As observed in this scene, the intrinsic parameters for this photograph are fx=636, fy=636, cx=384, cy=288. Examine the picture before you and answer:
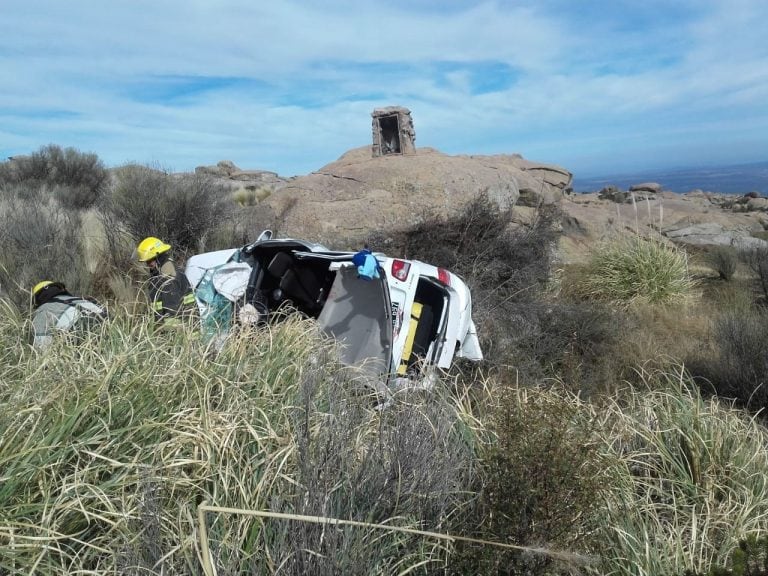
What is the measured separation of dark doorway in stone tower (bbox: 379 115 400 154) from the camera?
1497 centimetres

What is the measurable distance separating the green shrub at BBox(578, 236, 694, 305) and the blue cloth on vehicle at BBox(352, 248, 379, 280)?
5.95m

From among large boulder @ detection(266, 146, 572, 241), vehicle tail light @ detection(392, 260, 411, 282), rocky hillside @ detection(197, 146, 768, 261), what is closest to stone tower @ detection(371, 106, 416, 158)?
rocky hillside @ detection(197, 146, 768, 261)

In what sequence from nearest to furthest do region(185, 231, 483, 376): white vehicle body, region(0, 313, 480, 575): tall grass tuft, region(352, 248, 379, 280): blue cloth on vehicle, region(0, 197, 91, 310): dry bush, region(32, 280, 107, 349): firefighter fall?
region(0, 313, 480, 575): tall grass tuft
region(32, 280, 107, 349): firefighter
region(352, 248, 379, 280): blue cloth on vehicle
region(185, 231, 483, 376): white vehicle body
region(0, 197, 91, 310): dry bush

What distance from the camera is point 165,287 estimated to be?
6.28 metres

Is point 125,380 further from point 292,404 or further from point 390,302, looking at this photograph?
point 390,302

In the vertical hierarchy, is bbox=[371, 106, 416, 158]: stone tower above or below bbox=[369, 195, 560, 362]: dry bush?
above

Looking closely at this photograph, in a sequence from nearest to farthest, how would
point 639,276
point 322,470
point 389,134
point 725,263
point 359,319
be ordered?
point 322,470, point 359,319, point 639,276, point 725,263, point 389,134

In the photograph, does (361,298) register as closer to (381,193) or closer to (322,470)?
(322,470)

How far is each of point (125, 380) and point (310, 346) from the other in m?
1.52

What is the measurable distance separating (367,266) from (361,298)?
0.52 m

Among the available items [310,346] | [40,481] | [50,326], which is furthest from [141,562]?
[50,326]

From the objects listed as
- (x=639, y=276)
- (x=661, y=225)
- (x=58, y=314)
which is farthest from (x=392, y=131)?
(x=58, y=314)

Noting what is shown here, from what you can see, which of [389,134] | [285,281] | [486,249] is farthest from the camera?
[389,134]

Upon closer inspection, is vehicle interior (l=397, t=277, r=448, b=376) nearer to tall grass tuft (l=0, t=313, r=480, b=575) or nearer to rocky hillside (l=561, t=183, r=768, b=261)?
tall grass tuft (l=0, t=313, r=480, b=575)
